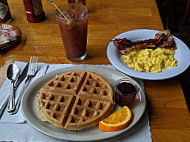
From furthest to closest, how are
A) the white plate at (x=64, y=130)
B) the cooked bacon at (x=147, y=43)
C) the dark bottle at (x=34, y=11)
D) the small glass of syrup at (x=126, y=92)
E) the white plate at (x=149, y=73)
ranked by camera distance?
the dark bottle at (x=34, y=11) → the cooked bacon at (x=147, y=43) → the white plate at (x=149, y=73) → the small glass of syrup at (x=126, y=92) → the white plate at (x=64, y=130)

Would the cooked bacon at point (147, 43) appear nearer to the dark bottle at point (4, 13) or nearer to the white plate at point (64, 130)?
the white plate at point (64, 130)

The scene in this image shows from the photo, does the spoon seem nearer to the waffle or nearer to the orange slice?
the waffle

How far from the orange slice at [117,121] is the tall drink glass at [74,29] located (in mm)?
555

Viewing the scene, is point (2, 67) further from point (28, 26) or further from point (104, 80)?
point (104, 80)

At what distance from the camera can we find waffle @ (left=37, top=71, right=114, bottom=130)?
0.97m

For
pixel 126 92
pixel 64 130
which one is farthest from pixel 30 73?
pixel 126 92

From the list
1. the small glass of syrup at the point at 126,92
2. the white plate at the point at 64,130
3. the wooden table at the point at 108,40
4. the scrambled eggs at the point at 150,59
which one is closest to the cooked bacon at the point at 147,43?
the scrambled eggs at the point at 150,59

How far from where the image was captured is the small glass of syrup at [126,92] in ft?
3.33

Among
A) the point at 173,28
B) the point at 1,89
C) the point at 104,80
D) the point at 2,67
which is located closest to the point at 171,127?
the point at 104,80

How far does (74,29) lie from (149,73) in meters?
0.55

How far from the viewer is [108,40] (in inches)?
62.6

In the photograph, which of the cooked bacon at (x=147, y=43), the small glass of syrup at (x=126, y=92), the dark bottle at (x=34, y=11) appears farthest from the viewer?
the dark bottle at (x=34, y=11)

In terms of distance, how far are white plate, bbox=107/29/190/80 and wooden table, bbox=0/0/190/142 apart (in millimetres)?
77

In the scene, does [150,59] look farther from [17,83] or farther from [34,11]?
[34,11]
